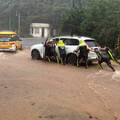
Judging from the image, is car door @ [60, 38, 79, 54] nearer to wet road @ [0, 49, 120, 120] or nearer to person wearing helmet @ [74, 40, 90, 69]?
person wearing helmet @ [74, 40, 90, 69]

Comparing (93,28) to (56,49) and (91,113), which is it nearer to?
(56,49)

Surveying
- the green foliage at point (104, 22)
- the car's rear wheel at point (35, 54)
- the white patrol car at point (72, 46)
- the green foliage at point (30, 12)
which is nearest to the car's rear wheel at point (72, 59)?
the white patrol car at point (72, 46)

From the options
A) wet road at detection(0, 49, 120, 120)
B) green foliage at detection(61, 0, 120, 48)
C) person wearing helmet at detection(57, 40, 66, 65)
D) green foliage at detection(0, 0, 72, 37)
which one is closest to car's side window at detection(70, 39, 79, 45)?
person wearing helmet at detection(57, 40, 66, 65)

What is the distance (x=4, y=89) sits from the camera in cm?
609

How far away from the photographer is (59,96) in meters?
5.65

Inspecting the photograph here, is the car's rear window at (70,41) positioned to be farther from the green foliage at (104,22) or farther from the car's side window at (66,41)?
the green foliage at (104,22)

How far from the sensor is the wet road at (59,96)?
4.42 metres

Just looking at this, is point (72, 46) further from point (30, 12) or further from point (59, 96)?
point (30, 12)

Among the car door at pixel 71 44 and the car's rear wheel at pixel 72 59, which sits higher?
the car door at pixel 71 44

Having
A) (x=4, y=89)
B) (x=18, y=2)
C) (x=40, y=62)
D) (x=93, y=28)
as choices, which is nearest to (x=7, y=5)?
(x=18, y=2)

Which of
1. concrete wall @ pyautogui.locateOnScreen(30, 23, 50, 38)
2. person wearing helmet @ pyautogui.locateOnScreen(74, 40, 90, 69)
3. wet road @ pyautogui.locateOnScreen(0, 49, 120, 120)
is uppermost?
person wearing helmet @ pyautogui.locateOnScreen(74, 40, 90, 69)

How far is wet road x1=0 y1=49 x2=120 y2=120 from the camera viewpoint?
4.42 meters

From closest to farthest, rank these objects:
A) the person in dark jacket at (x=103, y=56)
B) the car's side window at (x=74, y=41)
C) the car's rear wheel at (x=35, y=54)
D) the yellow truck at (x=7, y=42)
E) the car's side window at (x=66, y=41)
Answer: the person in dark jacket at (x=103, y=56) < the car's side window at (x=74, y=41) < the car's side window at (x=66, y=41) < the car's rear wheel at (x=35, y=54) < the yellow truck at (x=7, y=42)

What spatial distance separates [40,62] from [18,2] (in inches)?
2022
